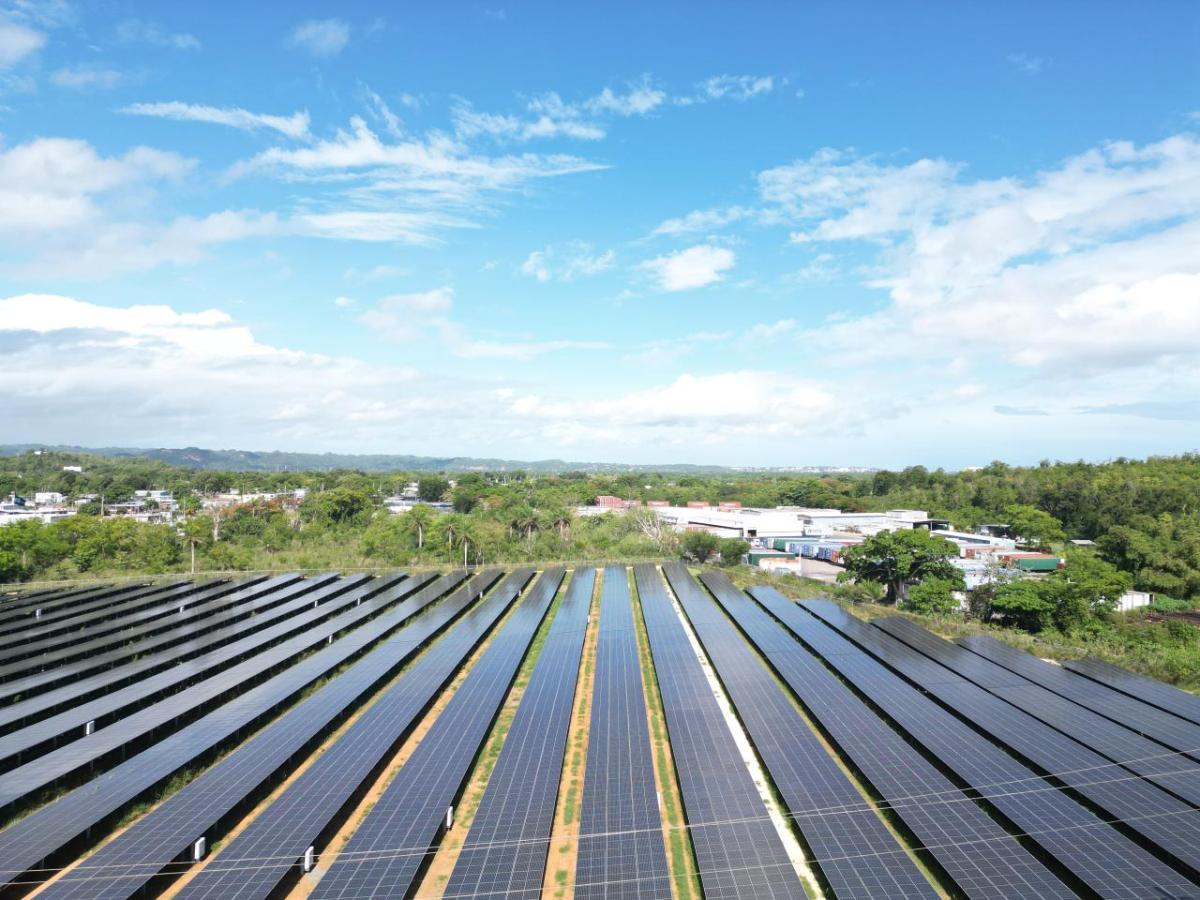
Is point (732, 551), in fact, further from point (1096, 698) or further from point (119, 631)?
point (119, 631)

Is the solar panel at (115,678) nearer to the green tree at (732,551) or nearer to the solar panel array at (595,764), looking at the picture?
the solar panel array at (595,764)

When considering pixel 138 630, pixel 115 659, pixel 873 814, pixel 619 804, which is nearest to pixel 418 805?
pixel 619 804

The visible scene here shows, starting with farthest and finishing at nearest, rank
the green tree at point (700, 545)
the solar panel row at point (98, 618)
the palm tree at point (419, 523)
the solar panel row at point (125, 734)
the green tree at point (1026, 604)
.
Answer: the palm tree at point (419, 523), the green tree at point (700, 545), the green tree at point (1026, 604), the solar panel row at point (98, 618), the solar panel row at point (125, 734)

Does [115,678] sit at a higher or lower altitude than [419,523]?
lower

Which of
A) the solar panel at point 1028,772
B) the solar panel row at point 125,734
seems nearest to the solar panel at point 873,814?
the solar panel at point 1028,772

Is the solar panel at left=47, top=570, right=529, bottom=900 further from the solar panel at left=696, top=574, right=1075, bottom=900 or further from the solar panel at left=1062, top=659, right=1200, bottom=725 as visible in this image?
the solar panel at left=1062, top=659, right=1200, bottom=725

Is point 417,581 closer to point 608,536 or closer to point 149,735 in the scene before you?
point 608,536
